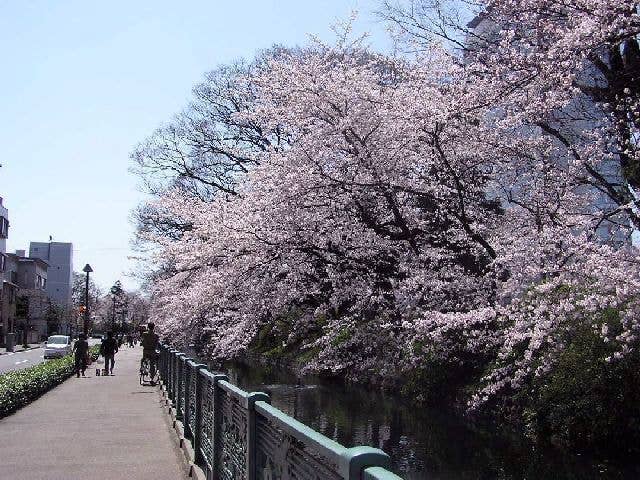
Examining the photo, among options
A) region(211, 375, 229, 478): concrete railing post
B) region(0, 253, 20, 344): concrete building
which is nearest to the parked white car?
region(0, 253, 20, 344): concrete building

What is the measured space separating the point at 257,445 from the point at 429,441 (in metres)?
8.91

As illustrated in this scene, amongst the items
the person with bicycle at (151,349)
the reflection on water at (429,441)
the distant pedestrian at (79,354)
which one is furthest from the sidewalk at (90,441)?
the distant pedestrian at (79,354)

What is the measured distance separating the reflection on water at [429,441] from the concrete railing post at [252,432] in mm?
5848

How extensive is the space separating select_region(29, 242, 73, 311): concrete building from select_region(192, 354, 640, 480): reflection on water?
114846mm

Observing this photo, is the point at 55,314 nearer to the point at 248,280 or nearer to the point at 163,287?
the point at 163,287

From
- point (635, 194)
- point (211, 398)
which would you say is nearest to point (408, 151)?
point (635, 194)

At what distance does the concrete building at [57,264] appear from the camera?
126m

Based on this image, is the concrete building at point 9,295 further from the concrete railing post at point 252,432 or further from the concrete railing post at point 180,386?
the concrete railing post at point 252,432

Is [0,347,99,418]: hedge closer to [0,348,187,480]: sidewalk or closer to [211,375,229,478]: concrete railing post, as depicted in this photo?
[0,348,187,480]: sidewalk

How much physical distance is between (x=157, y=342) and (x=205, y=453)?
53.1ft

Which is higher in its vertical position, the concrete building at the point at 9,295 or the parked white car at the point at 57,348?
the concrete building at the point at 9,295

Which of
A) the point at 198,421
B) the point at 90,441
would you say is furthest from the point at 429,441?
the point at 90,441

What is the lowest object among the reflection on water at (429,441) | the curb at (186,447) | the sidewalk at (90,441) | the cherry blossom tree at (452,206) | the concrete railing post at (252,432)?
the reflection on water at (429,441)

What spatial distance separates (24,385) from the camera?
636 inches
